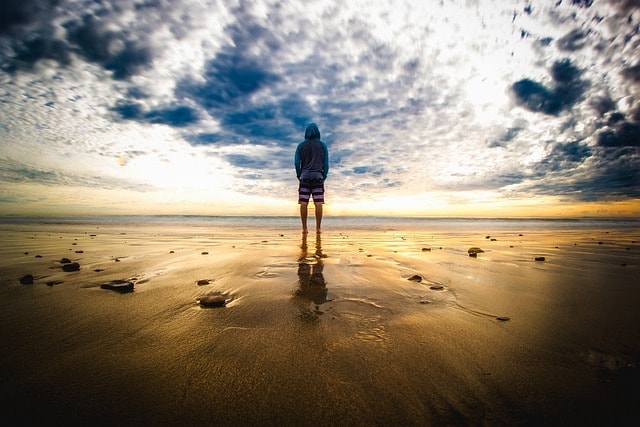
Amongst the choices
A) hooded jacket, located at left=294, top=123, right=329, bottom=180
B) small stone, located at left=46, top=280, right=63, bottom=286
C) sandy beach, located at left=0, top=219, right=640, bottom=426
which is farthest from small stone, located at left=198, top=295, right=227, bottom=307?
hooded jacket, located at left=294, top=123, right=329, bottom=180

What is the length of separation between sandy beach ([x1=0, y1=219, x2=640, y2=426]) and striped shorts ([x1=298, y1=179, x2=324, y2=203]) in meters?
4.47

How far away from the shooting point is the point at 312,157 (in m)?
6.77

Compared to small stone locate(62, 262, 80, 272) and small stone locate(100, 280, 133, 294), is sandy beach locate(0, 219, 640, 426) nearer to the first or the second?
small stone locate(100, 280, 133, 294)

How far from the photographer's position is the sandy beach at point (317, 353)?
82 cm

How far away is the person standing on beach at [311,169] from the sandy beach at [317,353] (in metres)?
4.48

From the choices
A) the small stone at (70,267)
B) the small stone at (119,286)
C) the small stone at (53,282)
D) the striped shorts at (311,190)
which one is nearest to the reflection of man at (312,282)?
the small stone at (119,286)

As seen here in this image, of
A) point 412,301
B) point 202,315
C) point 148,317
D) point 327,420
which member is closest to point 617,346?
point 412,301

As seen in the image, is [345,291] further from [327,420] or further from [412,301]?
[327,420]

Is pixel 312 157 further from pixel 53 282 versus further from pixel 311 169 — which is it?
pixel 53 282

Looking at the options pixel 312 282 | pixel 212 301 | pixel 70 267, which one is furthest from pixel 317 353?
pixel 70 267

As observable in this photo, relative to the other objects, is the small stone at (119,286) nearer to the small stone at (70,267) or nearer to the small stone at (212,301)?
the small stone at (212,301)

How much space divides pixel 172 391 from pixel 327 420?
20.6 inches

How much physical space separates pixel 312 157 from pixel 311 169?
30 cm

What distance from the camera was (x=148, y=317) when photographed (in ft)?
5.15
